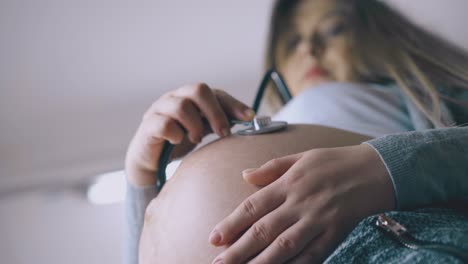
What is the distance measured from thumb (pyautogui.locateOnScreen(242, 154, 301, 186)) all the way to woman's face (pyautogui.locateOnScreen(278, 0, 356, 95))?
2.31ft

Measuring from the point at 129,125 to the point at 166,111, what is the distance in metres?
0.70

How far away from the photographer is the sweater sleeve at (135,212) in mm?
721

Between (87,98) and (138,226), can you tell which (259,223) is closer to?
(138,226)

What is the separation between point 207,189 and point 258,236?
11 centimetres

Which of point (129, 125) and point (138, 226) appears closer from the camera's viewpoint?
point (138, 226)

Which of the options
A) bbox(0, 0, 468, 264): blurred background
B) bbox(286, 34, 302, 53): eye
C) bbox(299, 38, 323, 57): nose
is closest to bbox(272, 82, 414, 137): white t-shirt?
bbox(299, 38, 323, 57): nose

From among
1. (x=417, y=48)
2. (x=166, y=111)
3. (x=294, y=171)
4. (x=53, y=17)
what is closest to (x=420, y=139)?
(x=294, y=171)

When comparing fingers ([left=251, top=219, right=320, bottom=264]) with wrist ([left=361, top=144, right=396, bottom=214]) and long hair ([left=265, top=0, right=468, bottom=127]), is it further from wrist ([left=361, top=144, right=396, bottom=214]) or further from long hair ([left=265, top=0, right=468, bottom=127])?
long hair ([left=265, top=0, right=468, bottom=127])

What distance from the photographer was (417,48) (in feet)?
3.36

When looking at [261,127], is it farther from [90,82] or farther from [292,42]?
[90,82]

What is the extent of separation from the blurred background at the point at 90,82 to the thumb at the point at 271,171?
2.65 feet

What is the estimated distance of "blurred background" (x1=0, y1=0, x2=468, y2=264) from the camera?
114 cm

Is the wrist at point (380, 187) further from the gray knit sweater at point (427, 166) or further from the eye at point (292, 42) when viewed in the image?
the eye at point (292, 42)

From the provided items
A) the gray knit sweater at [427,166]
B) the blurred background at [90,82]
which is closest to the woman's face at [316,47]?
the blurred background at [90,82]
